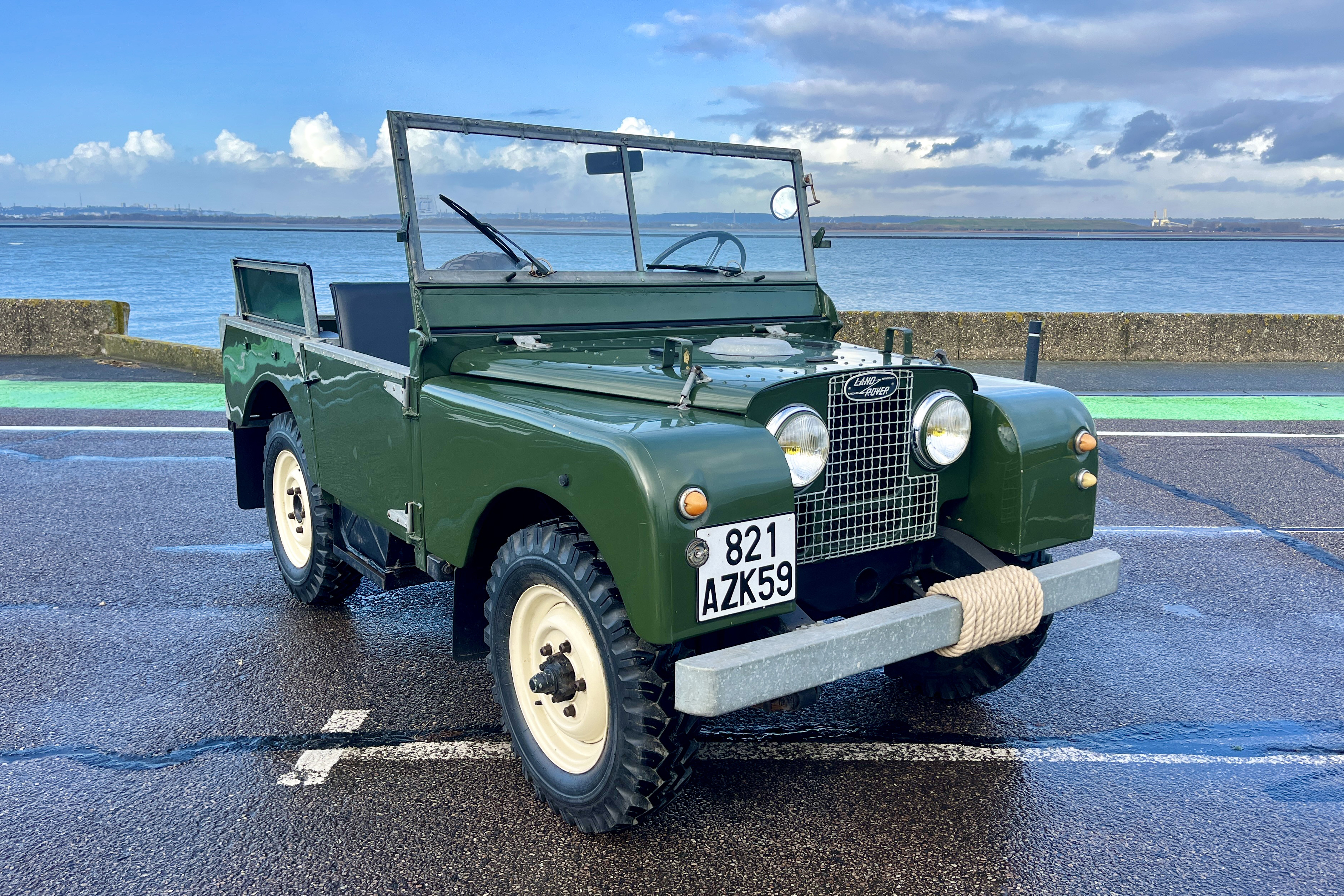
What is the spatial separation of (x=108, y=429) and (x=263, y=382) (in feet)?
15.7

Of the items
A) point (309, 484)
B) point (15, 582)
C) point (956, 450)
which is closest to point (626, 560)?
point (956, 450)

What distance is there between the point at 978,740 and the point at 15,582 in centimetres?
457

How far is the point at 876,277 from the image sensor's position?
63.4 m

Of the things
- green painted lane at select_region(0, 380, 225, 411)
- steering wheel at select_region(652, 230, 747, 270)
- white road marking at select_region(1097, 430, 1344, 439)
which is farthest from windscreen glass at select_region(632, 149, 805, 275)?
green painted lane at select_region(0, 380, 225, 411)

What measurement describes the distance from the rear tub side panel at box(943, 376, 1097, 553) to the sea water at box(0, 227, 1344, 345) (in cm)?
179

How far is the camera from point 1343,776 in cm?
321

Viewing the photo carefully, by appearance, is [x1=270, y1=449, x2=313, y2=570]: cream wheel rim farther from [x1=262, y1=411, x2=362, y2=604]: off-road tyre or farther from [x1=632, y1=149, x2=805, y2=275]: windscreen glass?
[x1=632, y1=149, x2=805, y2=275]: windscreen glass

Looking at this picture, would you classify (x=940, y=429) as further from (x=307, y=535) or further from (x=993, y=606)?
(x=307, y=535)

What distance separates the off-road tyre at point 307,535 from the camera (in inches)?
171

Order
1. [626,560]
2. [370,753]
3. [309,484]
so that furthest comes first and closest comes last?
1. [309,484]
2. [370,753]
3. [626,560]

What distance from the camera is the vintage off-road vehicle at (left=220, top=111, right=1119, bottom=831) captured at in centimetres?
252

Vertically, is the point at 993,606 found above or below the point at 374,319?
below

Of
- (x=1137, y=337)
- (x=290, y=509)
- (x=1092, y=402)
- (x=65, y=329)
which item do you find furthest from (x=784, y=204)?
(x=65, y=329)

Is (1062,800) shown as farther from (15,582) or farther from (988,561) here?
(15,582)
